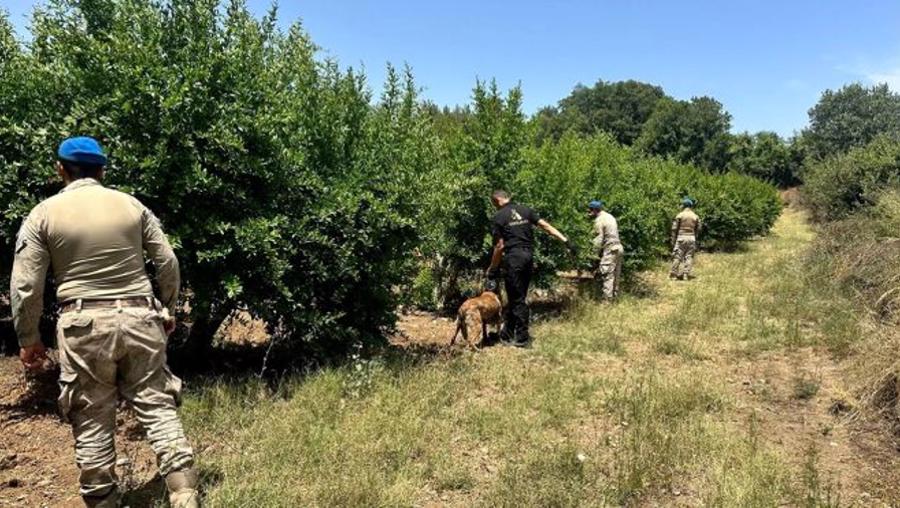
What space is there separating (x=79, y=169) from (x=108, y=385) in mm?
1170

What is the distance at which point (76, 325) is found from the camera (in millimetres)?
3174

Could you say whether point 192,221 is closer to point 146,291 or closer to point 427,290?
point 146,291

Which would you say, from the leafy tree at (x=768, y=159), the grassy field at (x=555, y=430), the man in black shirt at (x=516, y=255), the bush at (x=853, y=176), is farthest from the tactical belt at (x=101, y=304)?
the leafy tree at (x=768, y=159)

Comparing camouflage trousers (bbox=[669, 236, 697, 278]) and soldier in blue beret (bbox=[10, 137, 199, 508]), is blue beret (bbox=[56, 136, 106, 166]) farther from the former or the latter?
camouflage trousers (bbox=[669, 236, 697, 278])

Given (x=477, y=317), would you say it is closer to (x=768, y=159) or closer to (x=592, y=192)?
(x=592, y=192)

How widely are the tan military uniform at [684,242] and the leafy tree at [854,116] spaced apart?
62.4 metres

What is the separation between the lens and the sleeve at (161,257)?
3.50 metres

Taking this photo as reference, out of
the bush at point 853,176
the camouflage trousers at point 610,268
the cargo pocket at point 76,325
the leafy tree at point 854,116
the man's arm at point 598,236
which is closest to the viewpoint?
the cargo pocket at point 76,325

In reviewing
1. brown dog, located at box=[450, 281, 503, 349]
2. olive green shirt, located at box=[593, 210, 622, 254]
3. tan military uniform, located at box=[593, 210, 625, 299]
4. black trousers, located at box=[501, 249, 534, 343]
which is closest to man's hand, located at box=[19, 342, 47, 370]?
brown dog, located at box=[450, 281, 503, 349]

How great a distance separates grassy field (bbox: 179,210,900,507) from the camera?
385 cm

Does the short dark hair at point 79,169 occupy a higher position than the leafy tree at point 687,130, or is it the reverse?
the leafy tree at point 687,130

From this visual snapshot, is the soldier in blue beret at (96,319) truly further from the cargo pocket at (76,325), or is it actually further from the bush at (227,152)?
the bush at (227,152)

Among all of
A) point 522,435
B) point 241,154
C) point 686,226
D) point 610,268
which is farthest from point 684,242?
point 241,154

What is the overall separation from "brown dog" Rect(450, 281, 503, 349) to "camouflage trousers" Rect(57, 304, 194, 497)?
14.5 ft
